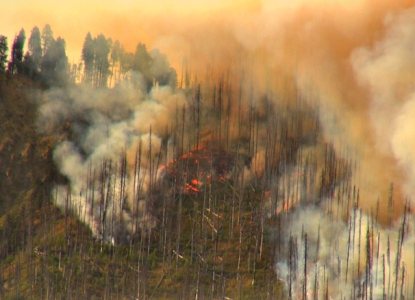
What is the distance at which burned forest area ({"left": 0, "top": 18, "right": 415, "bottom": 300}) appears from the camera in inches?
3169

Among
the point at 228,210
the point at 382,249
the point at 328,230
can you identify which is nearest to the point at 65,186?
the point at 228,210

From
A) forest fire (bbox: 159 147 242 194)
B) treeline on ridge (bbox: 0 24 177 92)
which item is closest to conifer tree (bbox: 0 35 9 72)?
treeline on ridge (bbox: 0 24 177 92)

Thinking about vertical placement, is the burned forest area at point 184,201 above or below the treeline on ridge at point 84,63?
below

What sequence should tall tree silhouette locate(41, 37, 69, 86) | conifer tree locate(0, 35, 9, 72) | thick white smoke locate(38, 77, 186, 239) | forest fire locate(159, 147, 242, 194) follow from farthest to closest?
tall tree silhouette locate(41, 37, 69, 86)
conifer tree locate(0, 35, 9, 72)
forest fire locate(159, 147, 242, 194)
thick white smoke locate(38, 77, 186, 239)

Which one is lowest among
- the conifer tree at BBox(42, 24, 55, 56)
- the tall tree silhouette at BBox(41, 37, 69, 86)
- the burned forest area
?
the burned forest area

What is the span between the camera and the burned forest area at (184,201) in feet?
264

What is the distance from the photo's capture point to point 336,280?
79.9 m

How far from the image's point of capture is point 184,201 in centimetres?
9388

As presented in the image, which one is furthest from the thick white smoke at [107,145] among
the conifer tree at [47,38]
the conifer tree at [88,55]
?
the conifer tree at [47,38]

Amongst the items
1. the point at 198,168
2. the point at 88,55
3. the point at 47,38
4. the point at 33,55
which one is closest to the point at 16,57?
the point at 33,55

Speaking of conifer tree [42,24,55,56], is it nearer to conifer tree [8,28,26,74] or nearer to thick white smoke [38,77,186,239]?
conifer tree [8,28,26,74]

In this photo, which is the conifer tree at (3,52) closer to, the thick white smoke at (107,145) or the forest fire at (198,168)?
the thick white smoke at (107,145)

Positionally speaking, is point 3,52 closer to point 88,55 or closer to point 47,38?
point 47,38

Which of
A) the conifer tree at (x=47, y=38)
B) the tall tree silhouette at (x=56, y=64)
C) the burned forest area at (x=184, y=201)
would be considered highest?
the conifer tree at (x=47, y=38)
